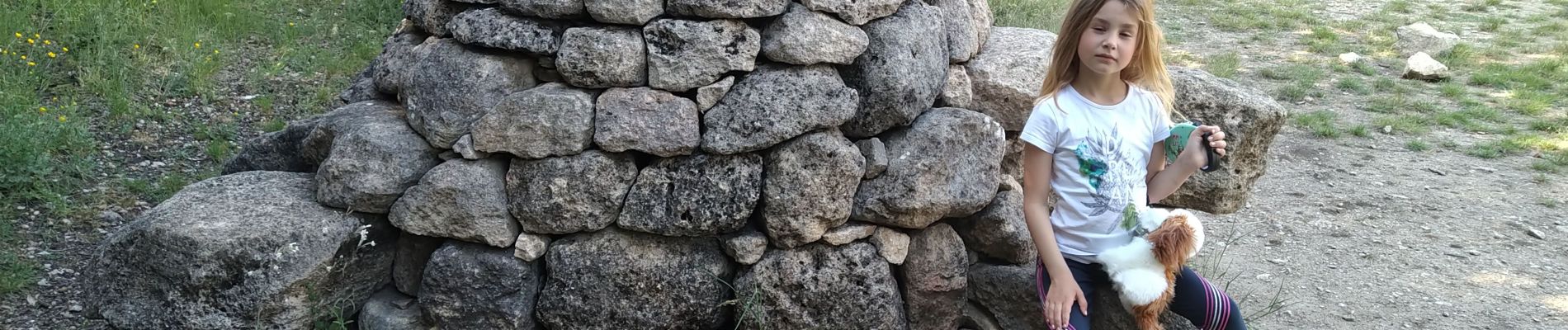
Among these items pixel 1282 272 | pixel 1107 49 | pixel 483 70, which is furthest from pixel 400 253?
pixel 1282 272

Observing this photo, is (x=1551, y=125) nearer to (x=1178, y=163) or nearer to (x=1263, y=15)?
(x=1263, y=15)

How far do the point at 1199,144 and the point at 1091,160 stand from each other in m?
0.25

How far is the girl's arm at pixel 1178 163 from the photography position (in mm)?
2725

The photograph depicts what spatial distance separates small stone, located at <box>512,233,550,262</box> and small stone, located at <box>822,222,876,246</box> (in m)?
0.76

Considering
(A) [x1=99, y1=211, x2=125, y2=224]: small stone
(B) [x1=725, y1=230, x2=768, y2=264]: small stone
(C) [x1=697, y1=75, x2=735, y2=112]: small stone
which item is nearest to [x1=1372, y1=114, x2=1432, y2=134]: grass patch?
(B) [x1=725, y1=230, x2=768, y2=264]: small stone

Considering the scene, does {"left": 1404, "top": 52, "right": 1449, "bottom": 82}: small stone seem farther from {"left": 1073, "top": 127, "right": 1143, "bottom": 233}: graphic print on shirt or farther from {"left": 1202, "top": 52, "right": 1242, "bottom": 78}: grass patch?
{"left": 1073, "top": 127, "right": 1143, "bottom": 233}: graphic print on shirt

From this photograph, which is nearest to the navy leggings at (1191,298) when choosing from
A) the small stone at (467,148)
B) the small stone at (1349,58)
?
the small stone at (467,148)

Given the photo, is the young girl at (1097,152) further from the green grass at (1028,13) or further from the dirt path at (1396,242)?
the green grass at (1028,13)

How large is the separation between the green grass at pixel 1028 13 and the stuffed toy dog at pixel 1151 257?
4.65 meters

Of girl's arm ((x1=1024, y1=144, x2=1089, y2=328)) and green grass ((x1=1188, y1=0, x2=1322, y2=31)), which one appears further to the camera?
green grass ((x1=1188, y1=0, x2=1322, y2=31))

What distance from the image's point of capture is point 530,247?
317 centimetres

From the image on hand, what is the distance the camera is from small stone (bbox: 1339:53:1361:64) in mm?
8613

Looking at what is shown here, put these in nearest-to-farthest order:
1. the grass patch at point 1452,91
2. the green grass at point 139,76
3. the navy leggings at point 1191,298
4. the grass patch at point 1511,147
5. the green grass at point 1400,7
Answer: the navy leggings at point 1191,298 → the green grass at point 139,76 → the grass patch at point 1511,147 → the grass patch at point 1452,91 → the green grass at point 1400,7

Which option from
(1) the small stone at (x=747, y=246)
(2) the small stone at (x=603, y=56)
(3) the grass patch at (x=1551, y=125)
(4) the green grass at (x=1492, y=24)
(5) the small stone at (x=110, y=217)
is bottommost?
(4) the green grass at (x=1492, y=24)
